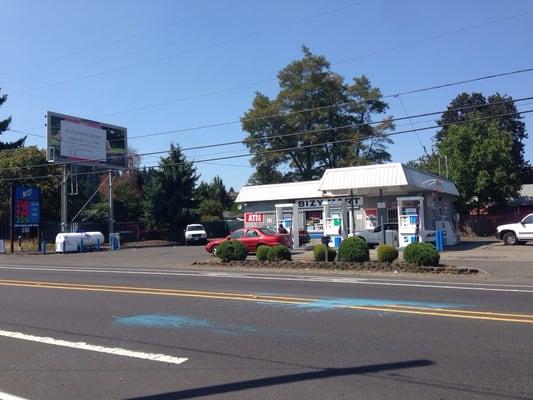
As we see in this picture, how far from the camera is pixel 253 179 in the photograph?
6762 cm

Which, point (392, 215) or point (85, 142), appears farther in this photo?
point (85, 142)

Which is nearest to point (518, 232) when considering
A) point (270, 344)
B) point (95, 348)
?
point (270, 344)

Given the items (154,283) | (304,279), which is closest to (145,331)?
(154,283)

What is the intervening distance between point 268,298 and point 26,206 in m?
32.9

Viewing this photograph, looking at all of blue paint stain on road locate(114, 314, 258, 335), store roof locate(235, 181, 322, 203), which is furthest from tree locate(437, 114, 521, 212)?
blue paint stain on road locate(114, 314, 258, 335)

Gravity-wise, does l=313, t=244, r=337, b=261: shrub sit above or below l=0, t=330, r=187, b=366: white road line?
above

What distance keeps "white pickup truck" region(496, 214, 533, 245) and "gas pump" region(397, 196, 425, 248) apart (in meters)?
6.68

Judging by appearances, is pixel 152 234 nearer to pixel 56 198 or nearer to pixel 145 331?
pixel 56 198

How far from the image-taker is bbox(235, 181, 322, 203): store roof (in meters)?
43.3

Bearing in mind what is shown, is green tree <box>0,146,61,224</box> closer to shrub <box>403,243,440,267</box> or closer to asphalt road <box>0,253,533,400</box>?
asphalt road <box>0,253,533,400</box>

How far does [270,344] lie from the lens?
750 cm

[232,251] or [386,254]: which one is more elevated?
[232,251]

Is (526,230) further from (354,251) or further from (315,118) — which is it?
(315,118)

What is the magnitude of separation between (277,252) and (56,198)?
1281 inches
